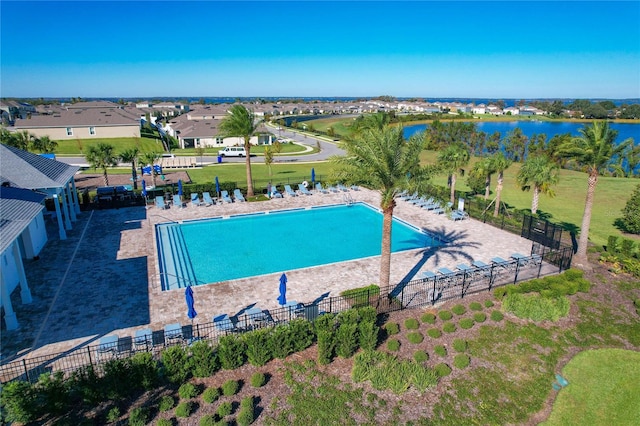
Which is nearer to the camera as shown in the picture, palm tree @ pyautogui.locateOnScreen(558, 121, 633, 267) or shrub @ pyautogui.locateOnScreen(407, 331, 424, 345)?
shrub @ pyautogui.locateOnScreen(407, 331, 424, 345)

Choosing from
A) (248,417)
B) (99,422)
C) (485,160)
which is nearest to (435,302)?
(248,417)

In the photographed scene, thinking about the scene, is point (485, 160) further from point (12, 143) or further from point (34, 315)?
point (12, 143)

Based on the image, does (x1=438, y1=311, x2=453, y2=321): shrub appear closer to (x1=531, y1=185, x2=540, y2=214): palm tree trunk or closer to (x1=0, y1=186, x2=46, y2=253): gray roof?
(x1=531, y1=185, x2=540, y2=214): palm tree trunk

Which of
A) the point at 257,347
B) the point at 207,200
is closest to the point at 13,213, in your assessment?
the point at 257,347

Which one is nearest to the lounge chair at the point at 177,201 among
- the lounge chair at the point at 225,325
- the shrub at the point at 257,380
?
the lounge chair at the point at 225,325

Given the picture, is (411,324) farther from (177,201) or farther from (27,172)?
(27,172)

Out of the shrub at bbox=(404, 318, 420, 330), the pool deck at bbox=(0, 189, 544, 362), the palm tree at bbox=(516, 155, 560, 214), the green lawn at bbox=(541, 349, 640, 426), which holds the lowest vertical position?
the green lawn at bbox=(541, 349, 640, 426)

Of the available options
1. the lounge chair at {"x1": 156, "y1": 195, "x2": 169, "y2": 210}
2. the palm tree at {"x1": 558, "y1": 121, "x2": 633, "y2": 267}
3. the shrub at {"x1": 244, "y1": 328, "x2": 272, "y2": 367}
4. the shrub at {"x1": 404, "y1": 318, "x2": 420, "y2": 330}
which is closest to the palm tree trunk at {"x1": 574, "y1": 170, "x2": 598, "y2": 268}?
the palm tree at {"x1": 558, "y1": 121, "x2": 633, "y2": 267}
